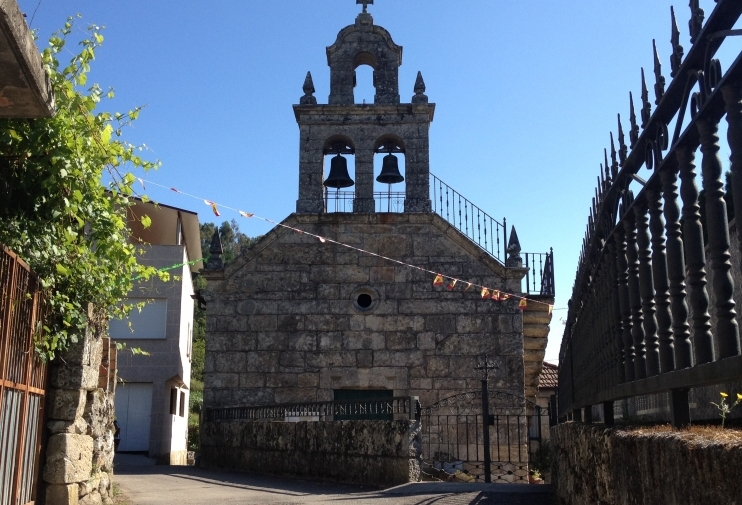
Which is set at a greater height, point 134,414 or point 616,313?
point 616,313

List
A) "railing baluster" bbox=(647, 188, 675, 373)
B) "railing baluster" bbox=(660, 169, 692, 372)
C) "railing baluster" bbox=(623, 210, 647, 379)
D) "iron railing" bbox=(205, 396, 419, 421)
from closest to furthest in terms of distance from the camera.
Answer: "railing baluster" bbox=(660, 169, 692, 372)
"railing baluster" bbox=(647, 188, 675, 373)
"railing baluster" bbox=(623, 210, 647, 379)
"iron railing" bbox=(205, 396, 419, 421)

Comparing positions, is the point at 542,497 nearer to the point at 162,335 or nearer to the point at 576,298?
the point at 576,298

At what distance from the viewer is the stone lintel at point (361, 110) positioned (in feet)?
49.2

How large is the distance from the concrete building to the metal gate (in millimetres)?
7667

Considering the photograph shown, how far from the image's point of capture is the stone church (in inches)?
567

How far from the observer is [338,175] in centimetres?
1498

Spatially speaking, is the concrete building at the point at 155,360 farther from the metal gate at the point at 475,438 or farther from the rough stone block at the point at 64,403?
the rough stone block at the point at 64,403

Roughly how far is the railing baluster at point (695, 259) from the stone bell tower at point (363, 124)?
39.1 feet

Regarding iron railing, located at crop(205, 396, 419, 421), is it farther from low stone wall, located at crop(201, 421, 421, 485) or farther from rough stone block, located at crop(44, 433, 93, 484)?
rough stone block, located at crop(44, 433, 93, 484)

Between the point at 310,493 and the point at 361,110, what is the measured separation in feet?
26.7

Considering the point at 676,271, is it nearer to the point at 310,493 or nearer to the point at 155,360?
the point at 310,493

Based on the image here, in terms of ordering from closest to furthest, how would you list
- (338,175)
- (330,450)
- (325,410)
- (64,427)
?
(64,427) < (330,450) < (325,410) < (338,175)

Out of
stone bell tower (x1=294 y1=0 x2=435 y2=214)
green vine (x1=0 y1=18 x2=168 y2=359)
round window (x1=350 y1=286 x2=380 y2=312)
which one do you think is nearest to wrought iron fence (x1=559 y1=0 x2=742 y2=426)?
green vine (x1=0 y1=18 x2=168 y2=359)

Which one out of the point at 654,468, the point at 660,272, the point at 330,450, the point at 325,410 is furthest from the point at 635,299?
the point at 325,410
